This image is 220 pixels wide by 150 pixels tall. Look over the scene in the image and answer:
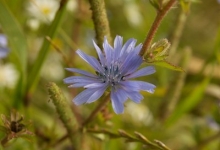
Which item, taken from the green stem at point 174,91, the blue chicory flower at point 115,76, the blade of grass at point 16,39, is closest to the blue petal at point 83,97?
the blue chicory flower at point 115,76

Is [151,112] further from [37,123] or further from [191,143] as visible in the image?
[37,123]

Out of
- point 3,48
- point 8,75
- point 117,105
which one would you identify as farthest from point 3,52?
point 8,75

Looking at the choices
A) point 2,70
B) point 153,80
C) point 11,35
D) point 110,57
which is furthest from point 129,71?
point 153,80

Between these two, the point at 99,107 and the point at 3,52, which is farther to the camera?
the point at 3,52

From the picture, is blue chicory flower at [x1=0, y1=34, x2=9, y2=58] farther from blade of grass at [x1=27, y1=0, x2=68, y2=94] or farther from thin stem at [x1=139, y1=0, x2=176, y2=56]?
thin stem at [x1=139, y1=0, x2=176, y2=56]

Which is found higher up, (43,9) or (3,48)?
(43,9)

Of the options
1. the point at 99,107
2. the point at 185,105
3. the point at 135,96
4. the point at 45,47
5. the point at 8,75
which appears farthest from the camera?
the point at 8,75

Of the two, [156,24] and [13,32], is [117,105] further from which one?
[13,32]
